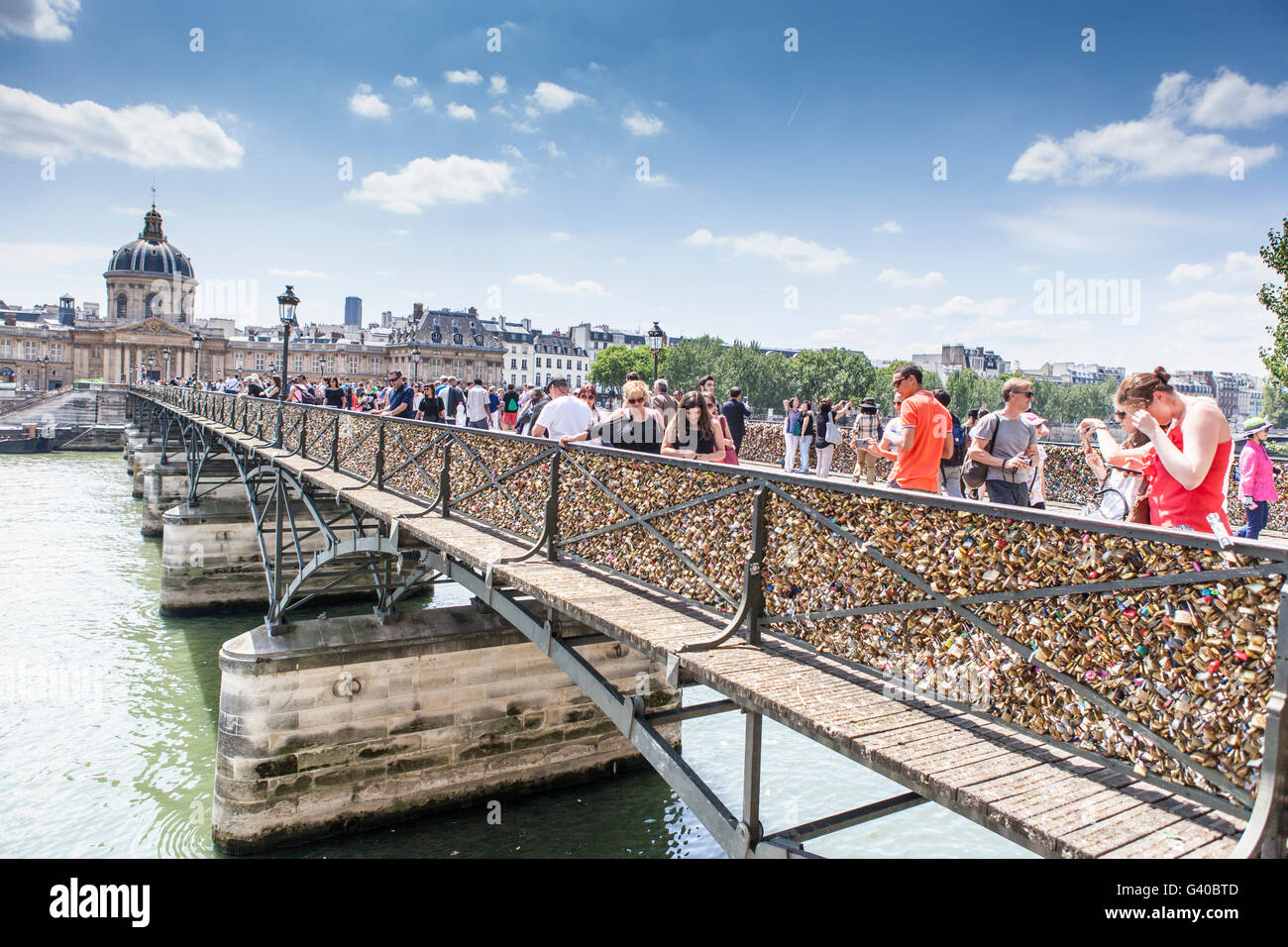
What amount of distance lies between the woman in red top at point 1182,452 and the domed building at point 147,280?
14116 centimetres

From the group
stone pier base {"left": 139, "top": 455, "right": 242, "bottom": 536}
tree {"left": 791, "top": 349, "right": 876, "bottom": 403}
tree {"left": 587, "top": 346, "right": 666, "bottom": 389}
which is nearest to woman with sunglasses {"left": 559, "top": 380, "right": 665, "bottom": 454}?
stone pier base {"left": 139, "top": 455, "right": 242, "bottom": 536}

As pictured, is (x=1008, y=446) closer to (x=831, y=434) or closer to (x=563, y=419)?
(x=563, y=419)

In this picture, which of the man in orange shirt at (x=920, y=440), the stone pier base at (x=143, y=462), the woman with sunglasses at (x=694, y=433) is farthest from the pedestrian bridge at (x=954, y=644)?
the stone pier base at (x=143, y=462)

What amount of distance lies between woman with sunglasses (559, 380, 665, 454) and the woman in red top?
3.86 m

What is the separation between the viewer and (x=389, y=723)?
38.0 feet

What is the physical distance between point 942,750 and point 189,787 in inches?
481

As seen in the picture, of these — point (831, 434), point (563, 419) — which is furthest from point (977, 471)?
point (831, 434)

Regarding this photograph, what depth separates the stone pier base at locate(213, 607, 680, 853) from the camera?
10992 mm

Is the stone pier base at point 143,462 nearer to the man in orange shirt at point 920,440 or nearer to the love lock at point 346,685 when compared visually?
the love lock at point 346,685

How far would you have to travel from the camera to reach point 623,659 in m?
12.7
